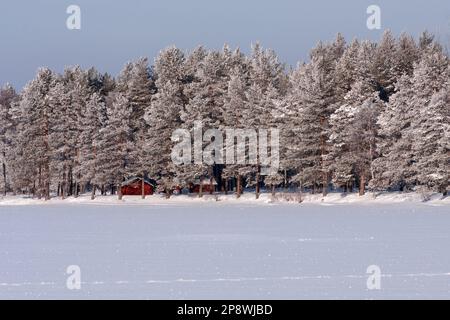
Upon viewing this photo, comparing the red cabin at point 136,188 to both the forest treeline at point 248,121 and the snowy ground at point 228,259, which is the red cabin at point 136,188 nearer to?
the forest treeline at point 248,121

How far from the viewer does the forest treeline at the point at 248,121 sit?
6693 cm

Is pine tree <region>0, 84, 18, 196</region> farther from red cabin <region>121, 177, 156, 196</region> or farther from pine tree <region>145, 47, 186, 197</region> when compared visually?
pine tree <region>145, 47, 186, 197</region>

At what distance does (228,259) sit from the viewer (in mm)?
22625

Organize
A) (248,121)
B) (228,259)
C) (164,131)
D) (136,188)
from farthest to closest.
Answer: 1. (136,188)
2. (164,131)
3. (248,121)
4. (228,259)

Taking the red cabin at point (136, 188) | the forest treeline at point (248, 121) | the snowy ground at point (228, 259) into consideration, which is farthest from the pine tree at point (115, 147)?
the snowy ground at point (228, 259)

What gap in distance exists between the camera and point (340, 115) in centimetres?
7138

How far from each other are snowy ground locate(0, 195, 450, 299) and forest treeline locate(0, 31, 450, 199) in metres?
29.3

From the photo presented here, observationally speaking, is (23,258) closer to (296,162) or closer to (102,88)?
(296,162)

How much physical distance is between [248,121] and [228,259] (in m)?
53.1

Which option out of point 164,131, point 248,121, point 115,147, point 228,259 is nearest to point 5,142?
point 115,147

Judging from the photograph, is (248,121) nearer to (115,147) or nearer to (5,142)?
(115,147)

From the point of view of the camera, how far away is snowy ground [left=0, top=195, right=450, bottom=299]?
1727cm

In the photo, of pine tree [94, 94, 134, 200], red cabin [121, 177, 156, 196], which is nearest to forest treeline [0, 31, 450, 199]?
pine tree [94, 94, 134, 200]
